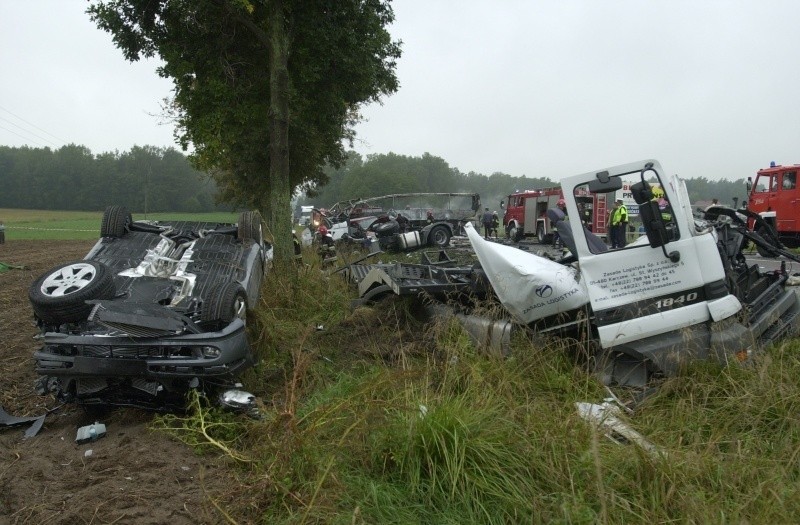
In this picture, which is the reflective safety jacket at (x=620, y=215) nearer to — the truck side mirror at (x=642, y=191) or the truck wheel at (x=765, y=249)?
the truck wheel at (x=765, y=249)

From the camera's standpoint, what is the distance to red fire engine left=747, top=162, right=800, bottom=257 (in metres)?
15.6

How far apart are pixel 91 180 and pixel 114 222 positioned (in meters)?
67.1

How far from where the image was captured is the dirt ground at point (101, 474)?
279 centimetres

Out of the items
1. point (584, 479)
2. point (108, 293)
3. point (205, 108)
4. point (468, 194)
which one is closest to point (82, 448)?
point (108, 293)

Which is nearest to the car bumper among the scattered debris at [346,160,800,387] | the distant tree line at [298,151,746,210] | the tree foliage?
the scattered debris at [346,160,800,387]

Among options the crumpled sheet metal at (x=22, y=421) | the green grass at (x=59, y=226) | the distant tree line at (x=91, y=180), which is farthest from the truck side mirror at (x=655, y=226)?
the distant tree line at (x=91, y=180)

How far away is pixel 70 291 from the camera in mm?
4223

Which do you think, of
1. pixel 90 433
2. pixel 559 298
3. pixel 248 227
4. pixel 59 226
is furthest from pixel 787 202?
pixel 59 226

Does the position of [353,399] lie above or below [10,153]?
below

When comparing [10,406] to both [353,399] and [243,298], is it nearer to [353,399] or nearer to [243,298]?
[243,298]

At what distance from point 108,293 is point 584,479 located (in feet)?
11.7

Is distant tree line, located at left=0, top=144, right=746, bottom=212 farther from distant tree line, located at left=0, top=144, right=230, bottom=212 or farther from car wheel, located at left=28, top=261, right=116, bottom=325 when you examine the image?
car wheel, located at left=28, top=261, right=116, bottom=325

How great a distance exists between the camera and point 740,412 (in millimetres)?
3439

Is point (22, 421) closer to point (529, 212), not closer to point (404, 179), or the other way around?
point (529, 212)
